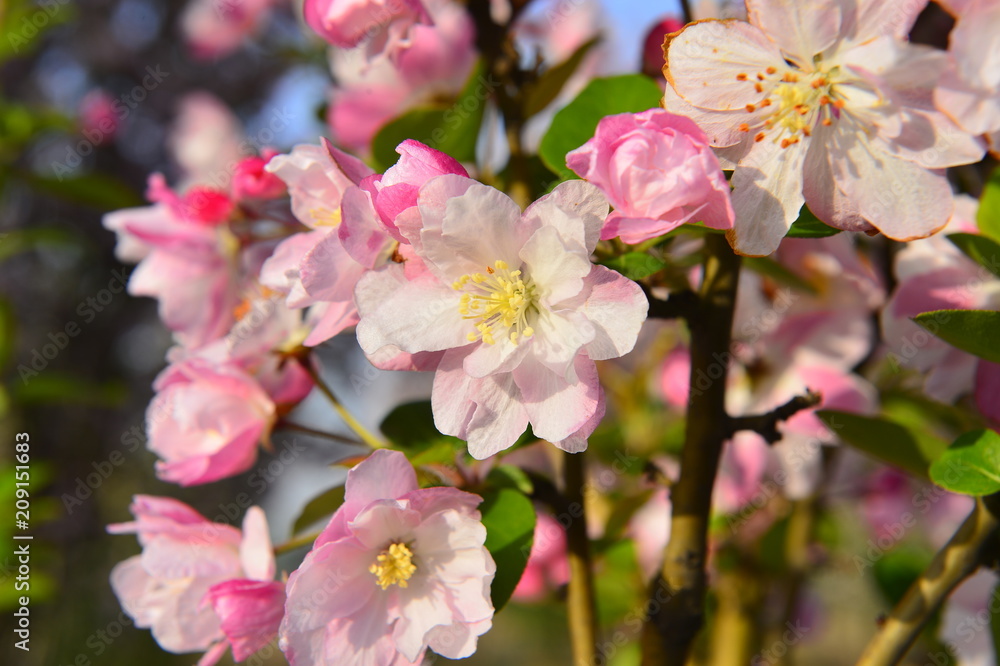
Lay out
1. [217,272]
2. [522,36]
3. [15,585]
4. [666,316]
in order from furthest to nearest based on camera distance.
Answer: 1. [522,36]
2. [15,585]
3. [217,272]
4. [666,316]

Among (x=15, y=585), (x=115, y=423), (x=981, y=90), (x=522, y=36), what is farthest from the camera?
(x=115, y=423)

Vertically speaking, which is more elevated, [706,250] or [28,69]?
[706,250]

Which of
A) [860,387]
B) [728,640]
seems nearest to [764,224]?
[860,387]

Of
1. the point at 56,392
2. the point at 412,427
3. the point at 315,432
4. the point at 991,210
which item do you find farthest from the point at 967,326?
the point at 56,392

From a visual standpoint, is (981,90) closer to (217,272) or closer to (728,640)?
(217,272)

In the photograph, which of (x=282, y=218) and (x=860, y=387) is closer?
(x=282, y=218)

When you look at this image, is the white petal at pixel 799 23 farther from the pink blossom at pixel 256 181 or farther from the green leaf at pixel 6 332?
the green leaf at pixel 6 332
